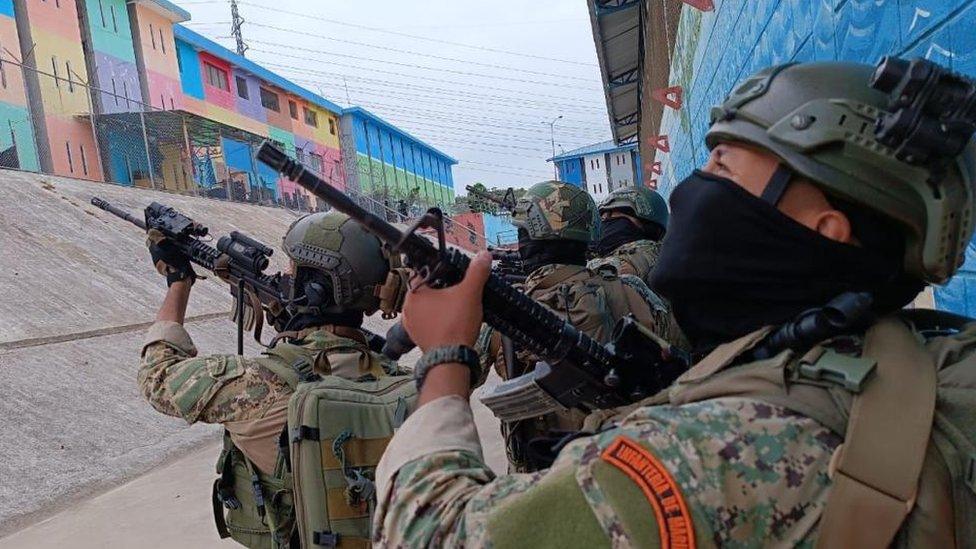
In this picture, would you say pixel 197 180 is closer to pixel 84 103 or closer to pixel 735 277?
pixel 84 103

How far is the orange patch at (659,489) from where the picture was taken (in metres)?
0.88

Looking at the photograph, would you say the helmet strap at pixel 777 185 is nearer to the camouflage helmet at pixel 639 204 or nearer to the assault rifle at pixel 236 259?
the assault rifle at pixel 236 259

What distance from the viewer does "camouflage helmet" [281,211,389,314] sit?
250 centimetres

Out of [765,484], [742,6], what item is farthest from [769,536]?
[742,6]

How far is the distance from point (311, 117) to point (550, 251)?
36.8 meters

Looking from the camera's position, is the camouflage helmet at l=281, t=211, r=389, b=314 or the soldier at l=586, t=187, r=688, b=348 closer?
the camouflage helmet at l=281, t=211, r=389, b=314

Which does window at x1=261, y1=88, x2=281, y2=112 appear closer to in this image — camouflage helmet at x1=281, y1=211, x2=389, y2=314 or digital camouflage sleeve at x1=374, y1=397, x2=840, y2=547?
camouflage helmet at x1=281, y1=211, x2=389, y2=314

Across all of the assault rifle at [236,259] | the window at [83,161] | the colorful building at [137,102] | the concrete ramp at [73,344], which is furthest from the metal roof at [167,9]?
the assault rifle at [236,259]

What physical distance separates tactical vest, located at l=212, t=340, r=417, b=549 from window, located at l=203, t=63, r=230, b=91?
29.2 m

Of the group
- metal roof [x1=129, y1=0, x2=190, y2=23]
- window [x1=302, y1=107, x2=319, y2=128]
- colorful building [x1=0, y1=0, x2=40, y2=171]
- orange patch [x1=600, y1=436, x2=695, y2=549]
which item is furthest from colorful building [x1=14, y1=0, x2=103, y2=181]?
orange patch [x1=600, y1=436, x2=695, y2=549]

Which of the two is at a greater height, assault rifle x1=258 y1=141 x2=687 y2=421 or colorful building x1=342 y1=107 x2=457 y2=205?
assault rifle x1=258 y1=141 x2=687 y2=421

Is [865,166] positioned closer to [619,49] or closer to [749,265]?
[749,265]

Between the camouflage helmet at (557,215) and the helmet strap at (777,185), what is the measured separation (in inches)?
93.2

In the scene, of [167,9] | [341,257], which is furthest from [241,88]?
[341,257]
